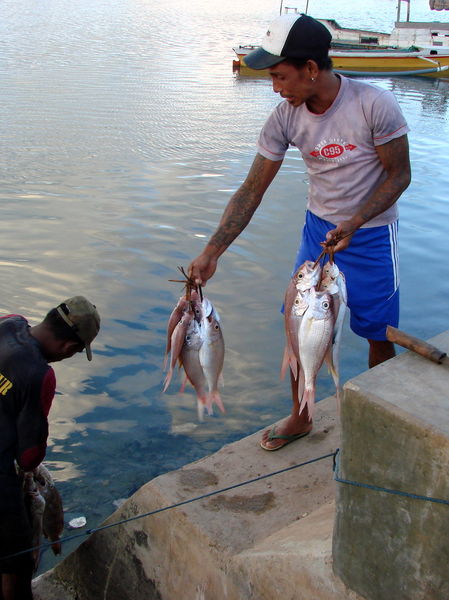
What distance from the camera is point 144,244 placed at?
9.84 m

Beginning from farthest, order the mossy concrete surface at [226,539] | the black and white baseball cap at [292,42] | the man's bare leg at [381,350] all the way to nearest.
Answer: the man's bare leg at [381,350] → the black and white baseball cap at [292,42] → the mossy concrete surface at [226,539]

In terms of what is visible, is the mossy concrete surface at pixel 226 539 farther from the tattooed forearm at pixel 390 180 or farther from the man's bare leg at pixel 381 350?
the tattooed forearm at pixel 390 180

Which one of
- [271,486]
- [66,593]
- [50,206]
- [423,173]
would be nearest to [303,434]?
[271,486]

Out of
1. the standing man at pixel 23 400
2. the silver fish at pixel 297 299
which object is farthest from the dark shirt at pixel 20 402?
the silver fish at pixel 297 299

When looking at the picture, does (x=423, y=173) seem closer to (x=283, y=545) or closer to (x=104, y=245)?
(x=104, y=245)

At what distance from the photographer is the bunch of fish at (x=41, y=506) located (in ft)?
12.6

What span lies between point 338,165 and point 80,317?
5.59ft

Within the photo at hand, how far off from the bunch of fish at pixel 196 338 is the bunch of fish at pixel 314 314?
0.46 meters

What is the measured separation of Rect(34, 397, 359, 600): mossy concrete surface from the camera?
314cm

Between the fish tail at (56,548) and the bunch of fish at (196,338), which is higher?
the bunch of fish at (196,338)

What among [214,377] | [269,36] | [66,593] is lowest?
[66,593]

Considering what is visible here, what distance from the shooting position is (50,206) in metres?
11.2

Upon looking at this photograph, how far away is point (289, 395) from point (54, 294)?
10.8 feet

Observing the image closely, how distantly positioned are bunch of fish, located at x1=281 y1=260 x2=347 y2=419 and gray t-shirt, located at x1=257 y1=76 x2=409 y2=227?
74 cm
